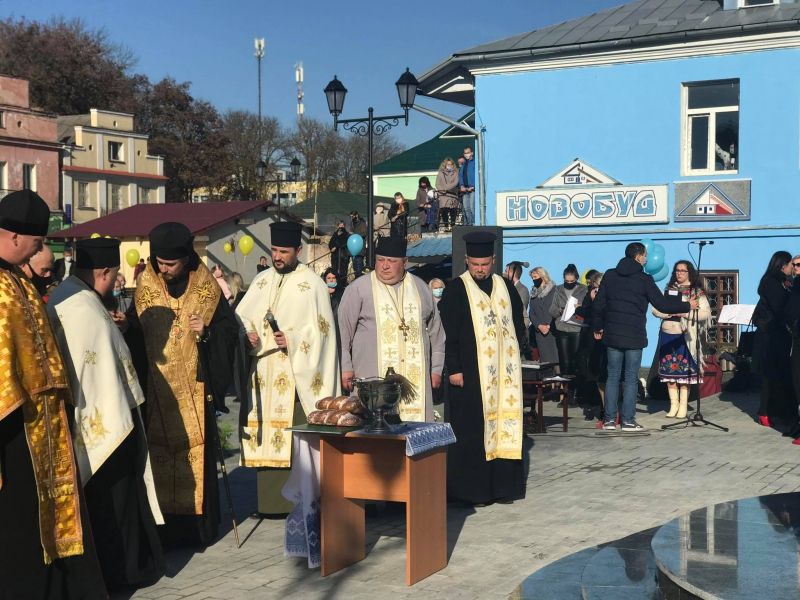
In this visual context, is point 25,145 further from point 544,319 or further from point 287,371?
point 287,371

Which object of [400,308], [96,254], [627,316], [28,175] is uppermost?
[28,175]

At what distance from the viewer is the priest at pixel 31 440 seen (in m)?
5.54

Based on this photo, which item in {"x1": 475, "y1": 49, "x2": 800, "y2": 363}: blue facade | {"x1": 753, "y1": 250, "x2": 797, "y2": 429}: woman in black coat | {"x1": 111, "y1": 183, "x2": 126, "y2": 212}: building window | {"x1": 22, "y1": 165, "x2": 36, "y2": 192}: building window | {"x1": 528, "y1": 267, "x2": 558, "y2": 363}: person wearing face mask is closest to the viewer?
{"x1": 753, "y1": 250, "x2": 797, "y2": 429}: woman in black coat

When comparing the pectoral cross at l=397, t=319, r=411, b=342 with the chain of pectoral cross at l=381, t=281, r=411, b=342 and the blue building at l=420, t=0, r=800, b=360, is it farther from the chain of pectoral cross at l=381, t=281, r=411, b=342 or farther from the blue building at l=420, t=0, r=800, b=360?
the blue building at l=420, t=0, r=800, b=360

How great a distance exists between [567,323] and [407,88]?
6.20 meters

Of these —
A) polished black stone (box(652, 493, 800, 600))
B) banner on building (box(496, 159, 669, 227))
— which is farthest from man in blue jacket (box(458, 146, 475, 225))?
polished black stone (box(652, 493, 800, 600))

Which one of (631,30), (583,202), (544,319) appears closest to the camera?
(544,319)

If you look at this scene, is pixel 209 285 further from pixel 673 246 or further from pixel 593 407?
pixel 673 246

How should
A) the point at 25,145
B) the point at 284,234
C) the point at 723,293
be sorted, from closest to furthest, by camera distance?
1. the point at 284,234
2. the point at 723,293
3. the point at 25,145

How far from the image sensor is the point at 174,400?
768 cm

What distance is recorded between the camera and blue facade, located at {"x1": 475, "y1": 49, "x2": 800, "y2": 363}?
21578mm

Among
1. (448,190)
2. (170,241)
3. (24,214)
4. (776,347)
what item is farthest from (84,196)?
(24,214)

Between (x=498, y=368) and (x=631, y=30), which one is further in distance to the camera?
(x=631, y=30)

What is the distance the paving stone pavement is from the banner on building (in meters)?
10.0
